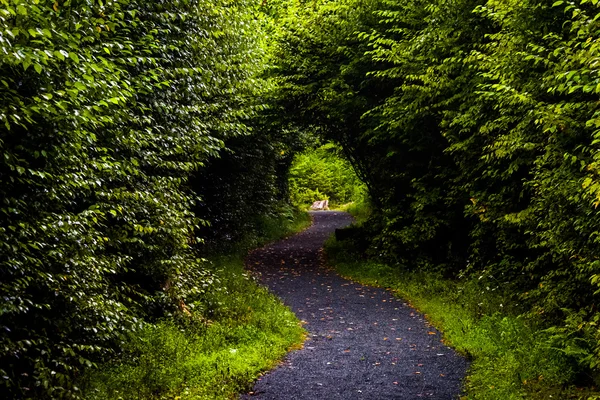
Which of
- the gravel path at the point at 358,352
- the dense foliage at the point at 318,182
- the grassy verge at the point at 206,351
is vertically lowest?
the gravel path at the point at 358,352

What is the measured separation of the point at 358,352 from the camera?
320 inches

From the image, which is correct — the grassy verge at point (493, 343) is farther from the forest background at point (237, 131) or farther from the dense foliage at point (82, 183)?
the dense foliage at point (82, 183)

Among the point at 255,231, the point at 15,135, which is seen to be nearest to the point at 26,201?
the point at 15,135

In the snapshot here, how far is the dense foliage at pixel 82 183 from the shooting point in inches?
181

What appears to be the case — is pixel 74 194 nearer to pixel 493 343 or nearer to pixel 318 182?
pixel 493 343

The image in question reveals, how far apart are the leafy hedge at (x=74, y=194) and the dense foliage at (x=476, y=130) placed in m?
5.02

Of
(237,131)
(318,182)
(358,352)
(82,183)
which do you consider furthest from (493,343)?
(318,182)

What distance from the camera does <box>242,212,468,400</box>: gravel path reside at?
21.3ft

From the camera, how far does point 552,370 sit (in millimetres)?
6129

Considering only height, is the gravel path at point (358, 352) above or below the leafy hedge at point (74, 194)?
below

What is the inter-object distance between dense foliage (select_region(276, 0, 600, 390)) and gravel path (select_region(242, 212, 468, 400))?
1.62m

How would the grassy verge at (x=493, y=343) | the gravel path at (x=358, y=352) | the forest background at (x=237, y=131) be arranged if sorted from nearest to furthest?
1. the forest background at (x=237, y=131)
2. the grassy verge at (x=493, y=343)
3. the gravel path at (x=358, y=352)

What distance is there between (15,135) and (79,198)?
161 cm

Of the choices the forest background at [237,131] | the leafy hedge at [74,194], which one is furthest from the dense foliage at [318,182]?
the leafy hedge at [74,194]
